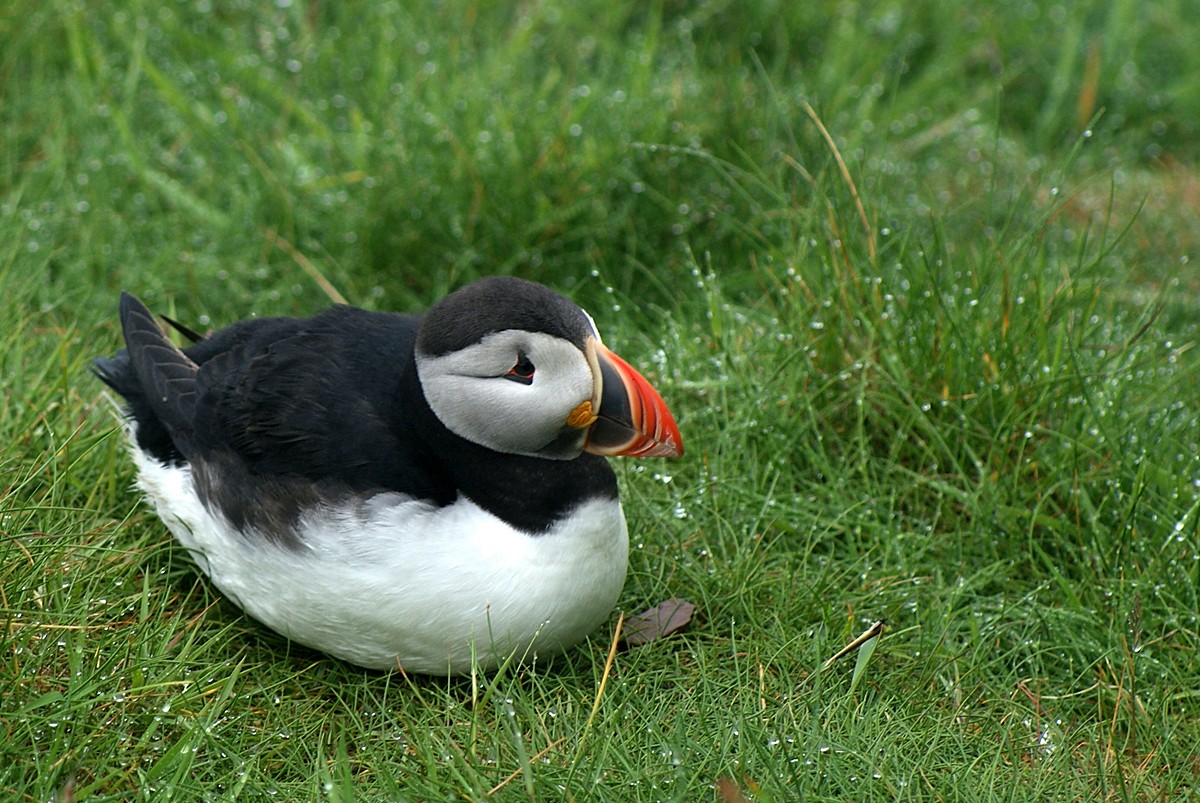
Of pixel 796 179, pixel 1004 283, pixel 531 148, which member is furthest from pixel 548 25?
→ pixel 1004 283

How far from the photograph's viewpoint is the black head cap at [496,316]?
9.20 feet

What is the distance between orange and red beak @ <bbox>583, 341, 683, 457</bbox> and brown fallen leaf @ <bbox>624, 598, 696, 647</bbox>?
1.68ft

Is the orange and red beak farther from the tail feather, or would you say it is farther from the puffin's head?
the tail feather

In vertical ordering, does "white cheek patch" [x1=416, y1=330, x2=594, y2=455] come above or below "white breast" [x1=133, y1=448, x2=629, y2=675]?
above

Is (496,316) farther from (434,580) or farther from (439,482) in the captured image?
(434,580)

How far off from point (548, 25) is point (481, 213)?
1.45 meters

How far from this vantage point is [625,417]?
289cm

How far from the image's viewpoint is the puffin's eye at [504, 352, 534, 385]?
2.83 metres

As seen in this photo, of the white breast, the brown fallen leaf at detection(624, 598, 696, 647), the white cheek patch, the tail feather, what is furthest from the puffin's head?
the tail feather

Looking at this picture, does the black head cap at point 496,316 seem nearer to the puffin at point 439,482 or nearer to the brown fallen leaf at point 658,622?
the puffin at point 439,482

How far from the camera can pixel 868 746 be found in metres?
2.79

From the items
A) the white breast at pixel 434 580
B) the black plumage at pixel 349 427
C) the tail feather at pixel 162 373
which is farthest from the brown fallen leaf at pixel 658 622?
the tail feather at pixel 162 373

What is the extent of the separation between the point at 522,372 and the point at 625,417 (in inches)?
9.6

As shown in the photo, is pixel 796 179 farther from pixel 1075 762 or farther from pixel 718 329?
pixel 1075 762
